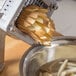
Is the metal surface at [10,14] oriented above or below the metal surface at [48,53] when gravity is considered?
above

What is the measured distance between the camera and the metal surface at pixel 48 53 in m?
0.69

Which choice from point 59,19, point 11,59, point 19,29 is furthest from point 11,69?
point 59,19

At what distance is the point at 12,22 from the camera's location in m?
0.55

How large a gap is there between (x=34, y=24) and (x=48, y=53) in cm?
16

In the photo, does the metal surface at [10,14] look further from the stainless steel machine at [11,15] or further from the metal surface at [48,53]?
the metal surface at [48,53]

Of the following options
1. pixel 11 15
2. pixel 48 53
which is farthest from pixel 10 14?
pixel 48 53

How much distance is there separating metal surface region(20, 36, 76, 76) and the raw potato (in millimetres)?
80

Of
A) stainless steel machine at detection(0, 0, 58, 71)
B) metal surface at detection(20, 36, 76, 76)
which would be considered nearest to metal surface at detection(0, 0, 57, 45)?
stainless steel machine at detection(0, 0, 58, 71)

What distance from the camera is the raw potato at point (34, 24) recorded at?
0.60 m

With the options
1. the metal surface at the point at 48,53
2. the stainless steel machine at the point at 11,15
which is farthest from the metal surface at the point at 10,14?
the metal surface at the point at 48,53

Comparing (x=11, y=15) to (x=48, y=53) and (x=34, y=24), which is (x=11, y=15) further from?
(x=48, y=53)

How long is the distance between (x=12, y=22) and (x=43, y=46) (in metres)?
0.18

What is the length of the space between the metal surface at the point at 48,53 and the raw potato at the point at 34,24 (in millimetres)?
80

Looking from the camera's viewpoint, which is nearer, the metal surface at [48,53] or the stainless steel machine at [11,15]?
the stainless steel machine at [11,15]
